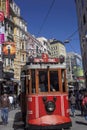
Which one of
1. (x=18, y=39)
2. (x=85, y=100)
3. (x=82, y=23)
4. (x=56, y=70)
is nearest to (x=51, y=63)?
(x=56, y=70)

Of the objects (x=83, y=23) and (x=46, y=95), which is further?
(x=83, y=23)

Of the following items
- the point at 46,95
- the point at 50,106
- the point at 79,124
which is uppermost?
the point at 46,95

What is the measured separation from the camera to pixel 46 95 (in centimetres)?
1249

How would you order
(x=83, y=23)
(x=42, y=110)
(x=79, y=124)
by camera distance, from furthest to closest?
(x=83, y=23), (x=79, y=124), (x=42, y=110)

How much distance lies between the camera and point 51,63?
13.1 meters

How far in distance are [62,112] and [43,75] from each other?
5.59 feet

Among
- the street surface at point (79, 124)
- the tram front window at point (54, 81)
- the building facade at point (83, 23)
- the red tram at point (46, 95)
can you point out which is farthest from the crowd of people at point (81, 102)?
the building facade at point (83, 23)

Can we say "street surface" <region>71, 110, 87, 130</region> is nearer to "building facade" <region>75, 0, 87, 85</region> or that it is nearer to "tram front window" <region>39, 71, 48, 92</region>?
"tram front window" <region>39, 71, 48, 92</region>

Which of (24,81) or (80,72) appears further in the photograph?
(80,72)

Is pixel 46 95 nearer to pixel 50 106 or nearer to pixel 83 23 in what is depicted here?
pixel 50 106

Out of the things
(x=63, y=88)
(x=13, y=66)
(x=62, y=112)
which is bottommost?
(x=62, y=112)

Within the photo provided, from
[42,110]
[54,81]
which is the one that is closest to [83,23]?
[54,81]

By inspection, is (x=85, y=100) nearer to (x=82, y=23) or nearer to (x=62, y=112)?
(x=62, y=112)

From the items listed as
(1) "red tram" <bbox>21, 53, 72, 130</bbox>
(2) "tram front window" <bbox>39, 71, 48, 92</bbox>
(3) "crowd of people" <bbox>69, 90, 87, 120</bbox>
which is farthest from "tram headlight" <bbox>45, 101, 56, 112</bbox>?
(3) "crowd of people" <bbox>69, 90, 87, 120</bbox>
